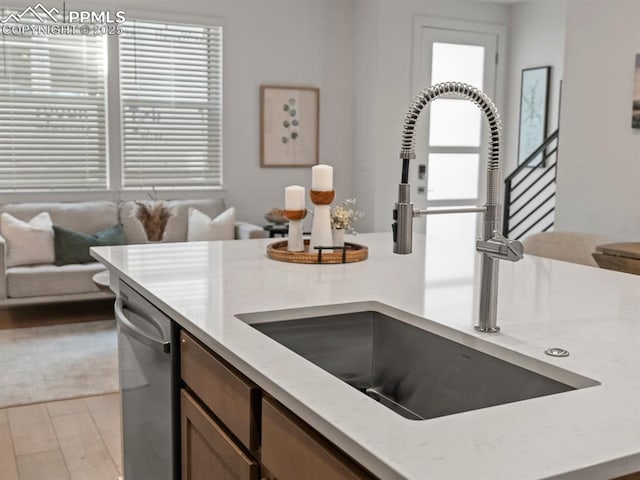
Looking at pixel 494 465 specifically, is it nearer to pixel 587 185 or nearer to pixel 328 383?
pixel 328 383

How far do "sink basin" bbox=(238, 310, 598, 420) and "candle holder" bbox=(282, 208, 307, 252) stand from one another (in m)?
0.71

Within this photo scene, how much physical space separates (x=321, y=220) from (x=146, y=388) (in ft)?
2.63

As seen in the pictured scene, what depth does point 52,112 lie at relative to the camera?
18.8 feet


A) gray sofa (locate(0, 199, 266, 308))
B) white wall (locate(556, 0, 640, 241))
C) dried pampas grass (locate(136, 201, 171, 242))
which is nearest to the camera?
white wall (locate(556, 0, 640, 241))

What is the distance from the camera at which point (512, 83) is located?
7035mm

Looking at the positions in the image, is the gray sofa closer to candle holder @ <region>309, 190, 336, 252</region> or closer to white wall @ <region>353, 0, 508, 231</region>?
white wall @ <region>353, 0, 508, 231</region>

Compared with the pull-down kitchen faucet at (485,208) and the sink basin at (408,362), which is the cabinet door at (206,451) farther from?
the pull-down kitchen faucet at (485,208)

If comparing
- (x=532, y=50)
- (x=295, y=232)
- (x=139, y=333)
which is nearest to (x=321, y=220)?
(x=295, y=232)

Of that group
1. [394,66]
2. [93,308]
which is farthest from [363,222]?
[93,308]

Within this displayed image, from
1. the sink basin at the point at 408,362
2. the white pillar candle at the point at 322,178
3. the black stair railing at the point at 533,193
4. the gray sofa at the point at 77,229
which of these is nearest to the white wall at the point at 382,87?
the black stair railing at the point at 533,193

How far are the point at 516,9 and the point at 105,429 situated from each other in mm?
5707

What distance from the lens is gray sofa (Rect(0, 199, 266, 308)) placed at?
16.6 ft

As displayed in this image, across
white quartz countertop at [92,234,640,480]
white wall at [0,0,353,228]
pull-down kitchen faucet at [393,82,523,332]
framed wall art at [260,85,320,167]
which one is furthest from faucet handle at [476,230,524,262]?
framed wall art at [260,85,320,167]

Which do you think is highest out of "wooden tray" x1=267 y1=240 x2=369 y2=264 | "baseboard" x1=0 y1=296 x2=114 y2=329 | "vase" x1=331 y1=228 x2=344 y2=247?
"vase" x1=331 y1=228 x2=344 y2=247
